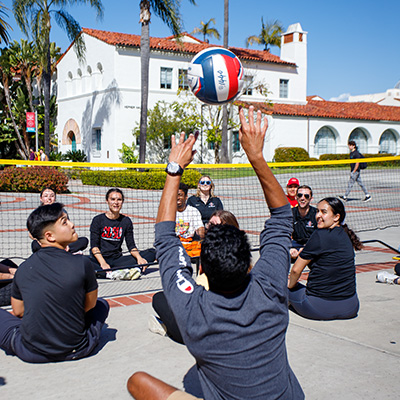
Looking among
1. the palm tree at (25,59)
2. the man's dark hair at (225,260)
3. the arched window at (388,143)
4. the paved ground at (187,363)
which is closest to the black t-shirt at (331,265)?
the paved ground at (187,363)

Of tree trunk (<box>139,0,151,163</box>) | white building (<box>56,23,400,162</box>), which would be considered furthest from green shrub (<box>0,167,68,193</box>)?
white building (<box>56,23,400,162</box>)

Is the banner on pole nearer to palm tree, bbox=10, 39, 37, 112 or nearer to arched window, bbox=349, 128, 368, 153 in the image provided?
palm tree, bbox=10, 39, 37, 112

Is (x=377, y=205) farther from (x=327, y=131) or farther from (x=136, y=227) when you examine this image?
(x=327, y=131)

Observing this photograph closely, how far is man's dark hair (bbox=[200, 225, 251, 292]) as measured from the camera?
87.0 inches

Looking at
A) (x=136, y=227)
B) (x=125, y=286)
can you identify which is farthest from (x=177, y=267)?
(x=136, y=227)

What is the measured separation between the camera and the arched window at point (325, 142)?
3866 cm

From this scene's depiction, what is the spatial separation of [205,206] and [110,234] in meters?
1.59

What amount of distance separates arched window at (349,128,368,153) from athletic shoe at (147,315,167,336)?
1541 inches

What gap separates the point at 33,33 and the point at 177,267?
26.6 meters

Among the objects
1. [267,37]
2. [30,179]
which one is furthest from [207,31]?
[30,179]

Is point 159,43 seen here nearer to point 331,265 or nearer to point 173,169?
point 331,265

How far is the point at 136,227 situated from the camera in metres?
11.4

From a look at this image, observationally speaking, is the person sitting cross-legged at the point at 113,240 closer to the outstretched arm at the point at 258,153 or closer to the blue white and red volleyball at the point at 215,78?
the blue white and red volleyball at the point at 215,78

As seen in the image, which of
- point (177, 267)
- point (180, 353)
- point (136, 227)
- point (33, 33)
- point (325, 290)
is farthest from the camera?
point (33, 33)
